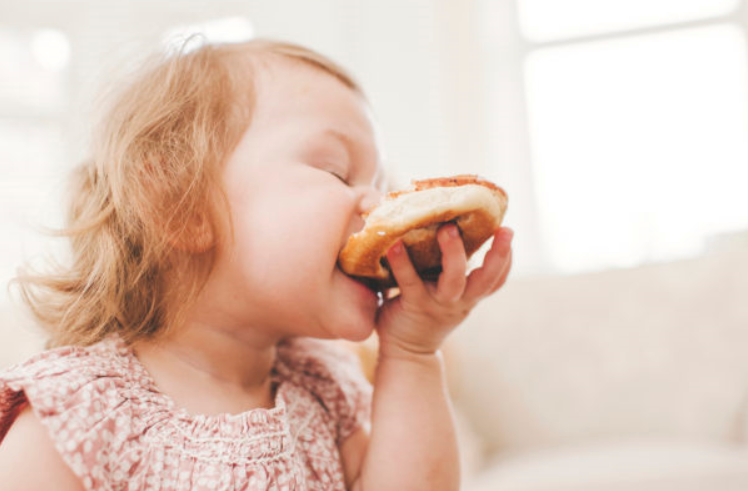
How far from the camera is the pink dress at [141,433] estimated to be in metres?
0.67

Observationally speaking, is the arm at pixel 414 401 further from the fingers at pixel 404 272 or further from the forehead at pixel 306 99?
the forehead at pixel 306 99

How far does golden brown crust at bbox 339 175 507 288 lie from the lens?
2.34 feet

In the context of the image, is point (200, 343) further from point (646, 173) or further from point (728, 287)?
point (646, 173)

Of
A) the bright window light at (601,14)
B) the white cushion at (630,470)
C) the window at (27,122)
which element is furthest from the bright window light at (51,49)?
the white cushion at (630,470)

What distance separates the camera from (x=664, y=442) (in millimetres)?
1859

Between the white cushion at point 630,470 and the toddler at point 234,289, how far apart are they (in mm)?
702

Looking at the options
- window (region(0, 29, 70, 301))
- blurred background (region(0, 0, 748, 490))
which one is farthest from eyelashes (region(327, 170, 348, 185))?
window (region(0, 29, 70, 301))

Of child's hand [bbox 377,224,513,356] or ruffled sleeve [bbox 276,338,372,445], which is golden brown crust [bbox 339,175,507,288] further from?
ruffled sleeve [bbox 276,338,372,445]

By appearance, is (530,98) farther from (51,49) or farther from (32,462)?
(32,462)

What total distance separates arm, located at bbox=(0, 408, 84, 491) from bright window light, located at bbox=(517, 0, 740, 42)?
3326 mm

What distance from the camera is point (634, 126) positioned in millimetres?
3396

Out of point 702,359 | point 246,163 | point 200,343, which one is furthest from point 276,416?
point 702,359

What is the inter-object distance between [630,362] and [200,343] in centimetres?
157

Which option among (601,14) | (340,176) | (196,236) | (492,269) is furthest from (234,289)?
(601,14)
